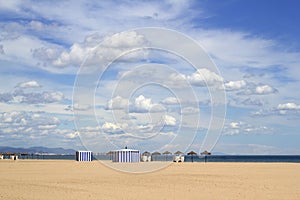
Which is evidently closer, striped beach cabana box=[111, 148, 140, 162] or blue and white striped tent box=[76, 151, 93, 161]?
striped beach cabana box=[111, 148, 140, 162]

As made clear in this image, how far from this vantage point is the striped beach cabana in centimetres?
5069

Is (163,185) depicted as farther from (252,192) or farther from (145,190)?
(252,192)

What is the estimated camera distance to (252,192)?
1755 cm

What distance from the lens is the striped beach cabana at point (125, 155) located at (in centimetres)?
5069

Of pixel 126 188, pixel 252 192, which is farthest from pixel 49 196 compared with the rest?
pixel 252 192

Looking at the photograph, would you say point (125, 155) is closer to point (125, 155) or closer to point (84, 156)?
point (125, 155)

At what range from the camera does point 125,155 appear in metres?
51.0

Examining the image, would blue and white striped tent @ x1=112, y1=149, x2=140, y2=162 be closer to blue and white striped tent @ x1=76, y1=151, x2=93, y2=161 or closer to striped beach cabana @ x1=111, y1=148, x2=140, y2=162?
striped beach cabana @ x1=111, y1=148, x2=140, y2=162

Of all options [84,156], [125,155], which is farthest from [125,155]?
[84,156]

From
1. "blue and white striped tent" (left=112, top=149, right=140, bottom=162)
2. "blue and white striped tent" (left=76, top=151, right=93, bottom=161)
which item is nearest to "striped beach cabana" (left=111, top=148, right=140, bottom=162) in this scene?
"blue and white striped tent" (left=112, top=149, right=140, bottom=162)

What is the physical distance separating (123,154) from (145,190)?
1306 inches

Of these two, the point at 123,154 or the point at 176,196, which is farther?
the point at 123,154

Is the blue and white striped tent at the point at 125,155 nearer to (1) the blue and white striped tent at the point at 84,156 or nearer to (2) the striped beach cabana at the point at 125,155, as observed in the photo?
(2) the striped beach cabana at the point at 125,155

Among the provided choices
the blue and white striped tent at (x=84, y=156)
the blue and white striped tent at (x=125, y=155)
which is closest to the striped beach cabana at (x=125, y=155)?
the blue and white striped tent at (x=125, y=155)
